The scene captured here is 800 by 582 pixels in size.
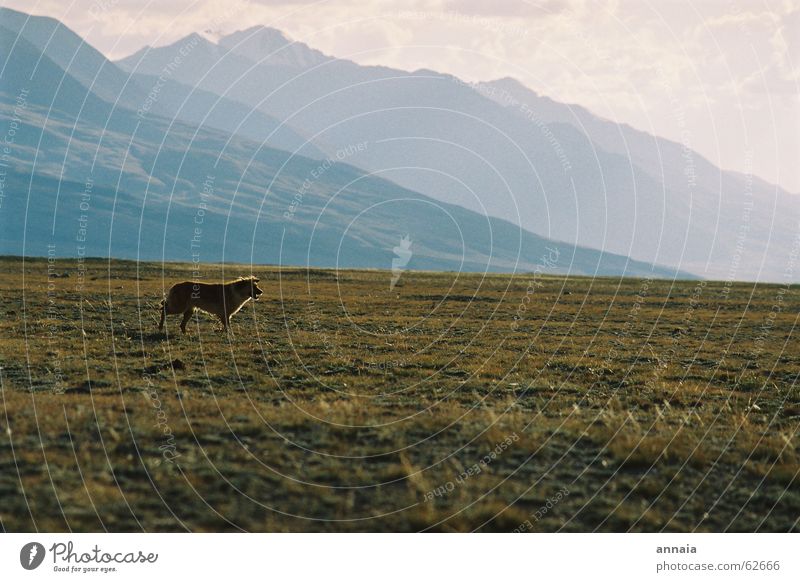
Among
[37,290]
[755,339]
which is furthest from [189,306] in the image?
[755,339]

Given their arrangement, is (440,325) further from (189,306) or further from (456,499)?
(456,499)

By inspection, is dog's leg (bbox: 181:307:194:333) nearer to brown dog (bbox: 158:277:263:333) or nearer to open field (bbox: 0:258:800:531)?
brown dog (bbox: 158:277:263:333)

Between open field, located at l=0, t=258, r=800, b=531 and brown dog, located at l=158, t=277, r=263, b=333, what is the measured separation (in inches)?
35.7

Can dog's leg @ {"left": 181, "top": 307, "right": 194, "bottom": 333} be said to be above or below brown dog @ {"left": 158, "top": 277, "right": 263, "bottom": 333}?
below

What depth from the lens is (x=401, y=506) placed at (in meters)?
10.7

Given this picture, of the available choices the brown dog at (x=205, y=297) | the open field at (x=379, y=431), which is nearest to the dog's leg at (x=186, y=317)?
the brown dog at (x=205, y=297)
